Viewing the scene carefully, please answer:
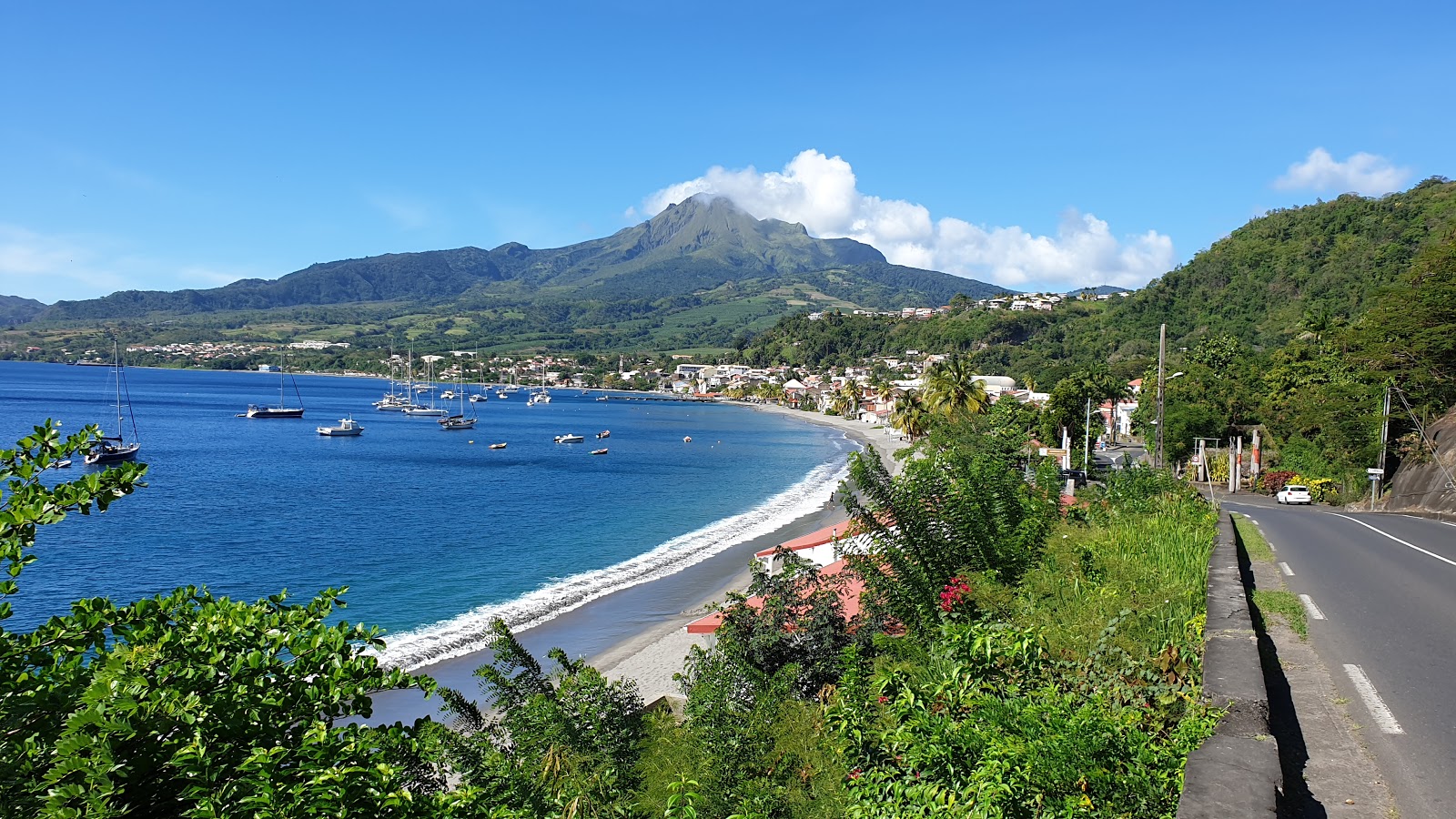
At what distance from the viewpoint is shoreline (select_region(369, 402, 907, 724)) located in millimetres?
17203

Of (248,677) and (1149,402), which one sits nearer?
(248,677)

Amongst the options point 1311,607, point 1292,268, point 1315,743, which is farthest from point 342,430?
point 1292,268

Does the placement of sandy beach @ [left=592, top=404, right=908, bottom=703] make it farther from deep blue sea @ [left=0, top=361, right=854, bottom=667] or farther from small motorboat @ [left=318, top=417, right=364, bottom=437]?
small motorboat @ [left=318, top=417, right=364, bottom=437]

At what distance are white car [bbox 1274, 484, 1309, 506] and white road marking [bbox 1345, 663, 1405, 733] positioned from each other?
Answer: 93.3 ft

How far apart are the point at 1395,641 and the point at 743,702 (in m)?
5.70

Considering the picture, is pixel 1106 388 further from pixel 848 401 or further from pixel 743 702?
pixel 743 702

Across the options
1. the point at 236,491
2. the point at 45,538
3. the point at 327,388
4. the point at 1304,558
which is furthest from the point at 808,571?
the point at 327,388

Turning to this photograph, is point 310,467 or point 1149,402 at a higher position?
point 1149,402

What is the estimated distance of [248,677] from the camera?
238 centimetres

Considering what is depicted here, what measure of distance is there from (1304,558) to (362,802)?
13.4 m

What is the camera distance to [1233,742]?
3385mm

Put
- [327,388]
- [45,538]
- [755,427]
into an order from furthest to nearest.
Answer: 1. [327,388]
2. [755,427]
3. [45,538]

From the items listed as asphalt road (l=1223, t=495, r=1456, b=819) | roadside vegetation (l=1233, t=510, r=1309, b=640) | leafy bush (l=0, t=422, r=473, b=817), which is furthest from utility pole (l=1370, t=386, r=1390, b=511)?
leafy bush (l=0, t=422, r=473, b=817)

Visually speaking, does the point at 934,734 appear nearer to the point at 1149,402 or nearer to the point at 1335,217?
the point at 1149,402
